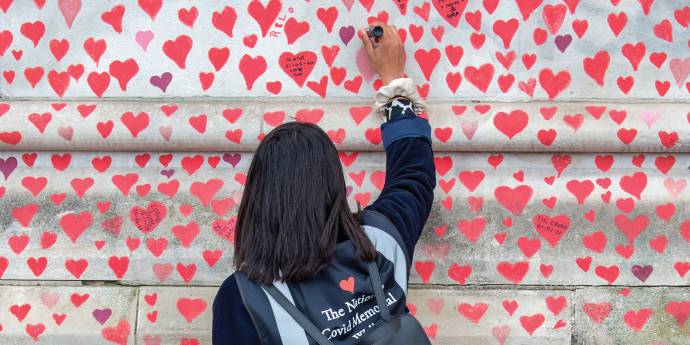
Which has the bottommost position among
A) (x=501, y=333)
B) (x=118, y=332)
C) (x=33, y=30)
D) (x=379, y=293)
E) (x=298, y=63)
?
(x=118, y=332)

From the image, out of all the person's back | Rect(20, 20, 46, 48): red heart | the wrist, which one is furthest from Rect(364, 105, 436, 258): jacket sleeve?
Rect(20, 20, 46, 48): red heart

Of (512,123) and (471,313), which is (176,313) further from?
(512,123)

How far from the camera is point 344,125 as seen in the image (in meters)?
3.41

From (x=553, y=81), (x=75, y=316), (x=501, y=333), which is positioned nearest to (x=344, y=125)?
(x=553, y=81)

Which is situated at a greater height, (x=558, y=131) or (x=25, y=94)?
(x=558, y=131)

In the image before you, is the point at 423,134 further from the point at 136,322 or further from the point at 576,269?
the point at 136,322

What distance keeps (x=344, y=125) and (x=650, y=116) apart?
1466 millimetres

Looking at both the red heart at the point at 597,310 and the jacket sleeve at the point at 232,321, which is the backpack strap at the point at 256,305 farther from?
the red heart at the point at 597,310

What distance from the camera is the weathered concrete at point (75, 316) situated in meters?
3.54

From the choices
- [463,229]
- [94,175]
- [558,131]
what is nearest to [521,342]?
[463,229]

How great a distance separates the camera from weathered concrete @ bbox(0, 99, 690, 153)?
11.2 feet

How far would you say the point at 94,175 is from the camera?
3.54m

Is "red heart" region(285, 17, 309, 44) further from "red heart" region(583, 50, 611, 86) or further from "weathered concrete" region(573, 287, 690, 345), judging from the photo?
"weathered concrete" region(573, 287, 690, 345)

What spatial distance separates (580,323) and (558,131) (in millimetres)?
959
